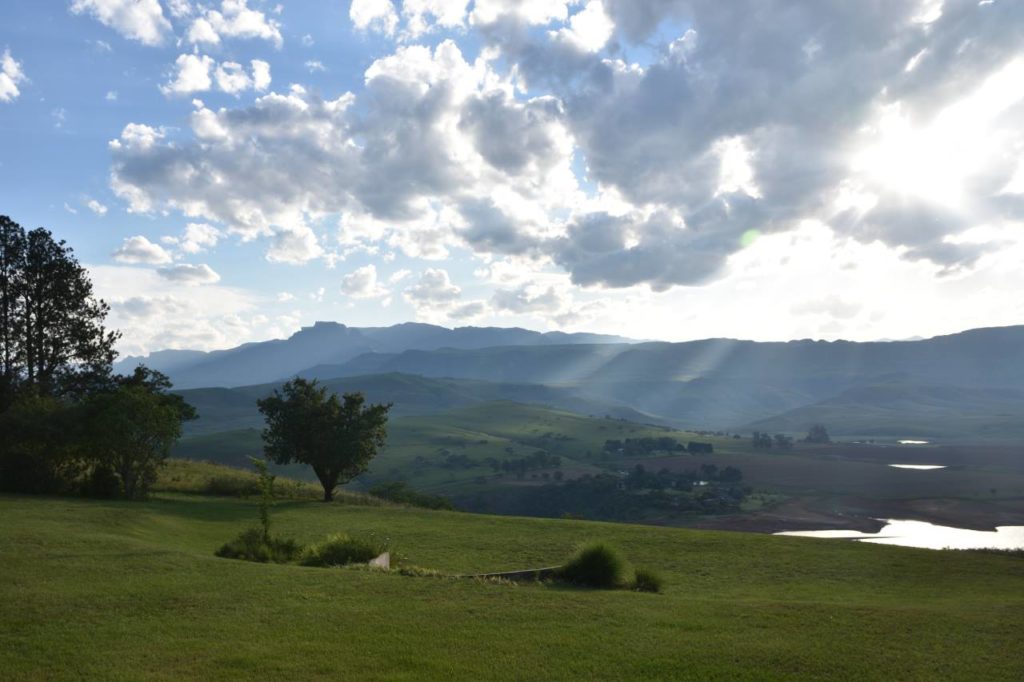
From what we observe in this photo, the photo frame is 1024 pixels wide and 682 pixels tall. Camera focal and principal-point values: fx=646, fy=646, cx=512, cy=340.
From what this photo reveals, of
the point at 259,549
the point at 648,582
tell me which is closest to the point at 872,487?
the point at 648,582

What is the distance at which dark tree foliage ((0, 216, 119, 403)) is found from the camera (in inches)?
1854

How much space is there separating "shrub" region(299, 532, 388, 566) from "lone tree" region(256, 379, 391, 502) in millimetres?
25613

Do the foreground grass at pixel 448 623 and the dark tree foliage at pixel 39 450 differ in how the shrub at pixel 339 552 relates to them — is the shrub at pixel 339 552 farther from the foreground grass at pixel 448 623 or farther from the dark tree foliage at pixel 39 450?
the dark tree foliage at pixel 39 450

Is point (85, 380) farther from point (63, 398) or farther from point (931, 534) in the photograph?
point (931, 534)

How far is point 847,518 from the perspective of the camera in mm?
99125

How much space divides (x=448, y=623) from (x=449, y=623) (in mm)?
26

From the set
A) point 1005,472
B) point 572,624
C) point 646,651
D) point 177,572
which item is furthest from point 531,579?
point 1005,472

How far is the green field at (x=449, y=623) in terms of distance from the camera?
11.4m

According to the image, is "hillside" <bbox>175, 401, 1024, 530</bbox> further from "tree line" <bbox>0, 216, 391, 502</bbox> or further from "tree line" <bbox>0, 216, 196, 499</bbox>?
"tree line" <bbox>0, 216, 196, 499</bbox>

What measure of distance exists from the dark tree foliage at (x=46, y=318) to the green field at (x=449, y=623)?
105 ft

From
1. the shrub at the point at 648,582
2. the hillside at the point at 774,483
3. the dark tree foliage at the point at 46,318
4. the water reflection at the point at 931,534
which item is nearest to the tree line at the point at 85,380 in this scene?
the dark tree foliage at the point at 46,318

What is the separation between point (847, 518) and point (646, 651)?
102m

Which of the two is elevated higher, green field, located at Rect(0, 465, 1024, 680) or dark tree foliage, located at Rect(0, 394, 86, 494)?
dark tree foliage, located at Rect(0, 394, 86, 494)

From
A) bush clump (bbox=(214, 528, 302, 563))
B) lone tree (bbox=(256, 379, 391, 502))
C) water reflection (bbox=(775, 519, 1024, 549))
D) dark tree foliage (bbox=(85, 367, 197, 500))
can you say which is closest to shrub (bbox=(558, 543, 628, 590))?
bush clump (bbox=(214, 528, 302, 563))
